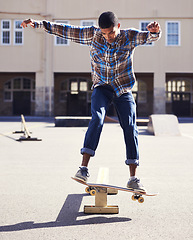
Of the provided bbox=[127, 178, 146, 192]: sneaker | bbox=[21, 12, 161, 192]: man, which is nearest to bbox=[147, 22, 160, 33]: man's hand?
bbox=[21, 12, 161, 192]: man

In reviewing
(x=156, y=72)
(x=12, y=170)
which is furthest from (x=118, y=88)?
(x=156, y=72)

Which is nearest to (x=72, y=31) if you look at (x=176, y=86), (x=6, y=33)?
(x=6, y=33)

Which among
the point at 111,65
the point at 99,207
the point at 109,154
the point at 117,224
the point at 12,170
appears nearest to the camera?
the point at 117,224

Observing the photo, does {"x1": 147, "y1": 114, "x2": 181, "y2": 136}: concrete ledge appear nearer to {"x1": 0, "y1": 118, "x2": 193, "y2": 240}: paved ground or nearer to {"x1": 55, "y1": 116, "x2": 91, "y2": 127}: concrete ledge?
{"x1": 55, "y1": 116, "x2": 91, "y2": 127}: concrete ledge

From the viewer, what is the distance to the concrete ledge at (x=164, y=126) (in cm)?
1311

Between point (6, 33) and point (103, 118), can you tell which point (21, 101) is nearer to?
point (6, 33)

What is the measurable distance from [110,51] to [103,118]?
66 centimetres

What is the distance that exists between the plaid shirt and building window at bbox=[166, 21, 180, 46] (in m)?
25.6

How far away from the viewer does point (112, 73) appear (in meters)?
3.83

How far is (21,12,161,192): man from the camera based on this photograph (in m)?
3.64

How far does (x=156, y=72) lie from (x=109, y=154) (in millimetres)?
20897

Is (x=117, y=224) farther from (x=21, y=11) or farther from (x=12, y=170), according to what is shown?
(x=21, y=11)

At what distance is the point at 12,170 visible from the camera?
6031 millimetres

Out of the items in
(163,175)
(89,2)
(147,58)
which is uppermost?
(89,2)
